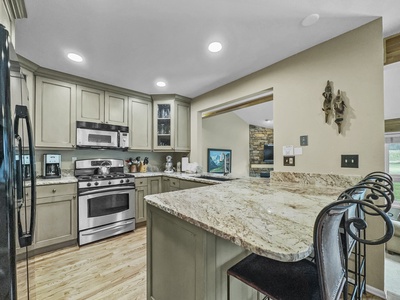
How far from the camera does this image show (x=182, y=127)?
12.5ft

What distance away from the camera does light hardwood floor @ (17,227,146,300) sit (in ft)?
5.37

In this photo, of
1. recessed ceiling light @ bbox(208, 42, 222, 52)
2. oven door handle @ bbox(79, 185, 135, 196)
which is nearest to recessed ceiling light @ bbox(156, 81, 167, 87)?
recessed ceiling light @ bbox(208, 42, 222, 52)

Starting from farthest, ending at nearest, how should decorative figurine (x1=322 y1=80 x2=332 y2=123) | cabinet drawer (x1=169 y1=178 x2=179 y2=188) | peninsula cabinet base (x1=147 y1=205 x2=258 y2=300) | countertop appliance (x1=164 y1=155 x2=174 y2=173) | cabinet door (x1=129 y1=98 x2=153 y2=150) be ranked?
countertop appliance (x1=164 y1=155 x2=174 y2=173)
cabinet door (x1=129 y1=98 x2=153 y2=150)
cabinet drawer (x1=169 y1=178 x2=179 y2=188)
decorative figurine (x1=322 y1=80 x2=332 y2=123)
peninsula cabinet base (x1=147 y1=205 x2=258 y2=300)

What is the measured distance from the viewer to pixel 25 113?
0.96m

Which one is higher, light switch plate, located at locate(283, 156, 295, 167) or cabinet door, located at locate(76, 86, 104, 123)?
cabinet door, located at locate(76, 86, 104, 123)

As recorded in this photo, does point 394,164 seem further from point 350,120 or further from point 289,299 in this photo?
point 289,299

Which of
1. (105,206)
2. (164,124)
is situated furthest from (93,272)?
(164,124)

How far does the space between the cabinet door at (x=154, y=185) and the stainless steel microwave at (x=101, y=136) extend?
73 centimetres

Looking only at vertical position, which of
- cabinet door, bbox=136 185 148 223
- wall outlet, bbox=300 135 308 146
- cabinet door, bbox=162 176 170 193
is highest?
wall outlet, bbox=300 135 308 146

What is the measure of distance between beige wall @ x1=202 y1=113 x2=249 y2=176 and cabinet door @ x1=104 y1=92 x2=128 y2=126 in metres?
2.07

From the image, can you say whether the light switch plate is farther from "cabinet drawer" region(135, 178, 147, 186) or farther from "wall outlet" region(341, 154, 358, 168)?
"cabinet drawer" region(135, 178, 147, 186)

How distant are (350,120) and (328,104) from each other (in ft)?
0.83

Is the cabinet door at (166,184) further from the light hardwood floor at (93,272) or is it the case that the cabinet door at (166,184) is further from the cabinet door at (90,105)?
the cabinet door at (90,105)

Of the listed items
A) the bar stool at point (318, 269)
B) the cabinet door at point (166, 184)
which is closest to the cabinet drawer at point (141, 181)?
the cabinet door at point (166, 184)
